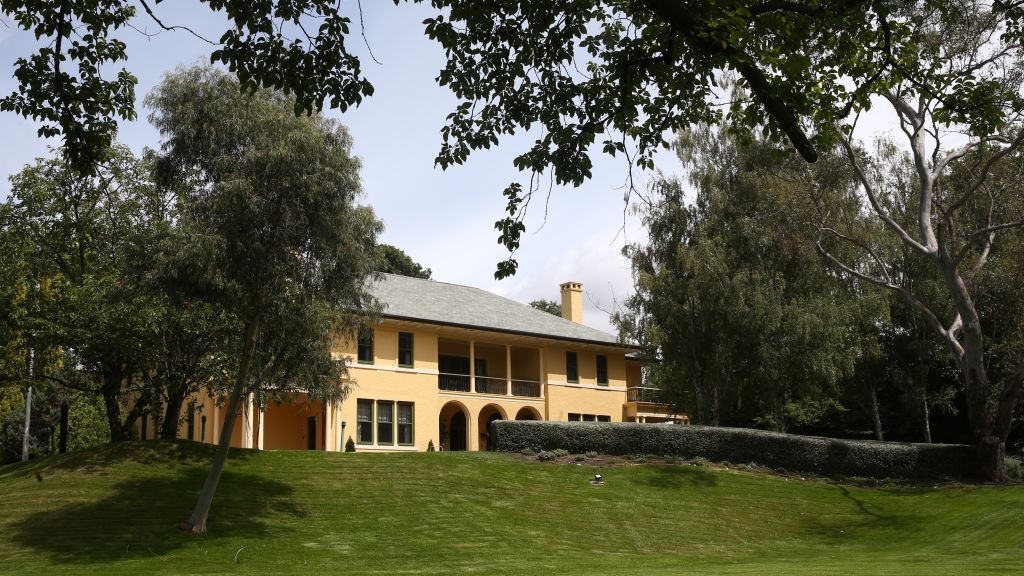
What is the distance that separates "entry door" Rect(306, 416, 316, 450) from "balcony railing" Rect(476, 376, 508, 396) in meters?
7.22

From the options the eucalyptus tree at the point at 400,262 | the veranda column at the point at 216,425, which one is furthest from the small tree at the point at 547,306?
the veranda column at the point at 216,425

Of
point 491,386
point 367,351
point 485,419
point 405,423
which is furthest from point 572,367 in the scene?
point 367,351

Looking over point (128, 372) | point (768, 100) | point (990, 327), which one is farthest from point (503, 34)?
point (990, 327)

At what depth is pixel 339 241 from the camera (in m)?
20.2

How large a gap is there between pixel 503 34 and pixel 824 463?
2426cm

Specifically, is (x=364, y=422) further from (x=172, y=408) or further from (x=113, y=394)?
(x=113, y=394)

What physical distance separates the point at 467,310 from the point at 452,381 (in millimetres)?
3097

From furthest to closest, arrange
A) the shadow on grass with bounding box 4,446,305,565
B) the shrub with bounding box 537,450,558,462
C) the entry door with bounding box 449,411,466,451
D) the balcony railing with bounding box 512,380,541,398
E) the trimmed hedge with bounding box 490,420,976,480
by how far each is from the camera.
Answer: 1. the balcony railing with bounding box 512,380,541,398
2. the entry door with bounding box 449,411,466,451
3. the trimmed hedge with bounding box 490,420,976,480
4. the shrub with bounding box 537,450,558,462
5. the shadow on grass with bounding box 4,446,305,565

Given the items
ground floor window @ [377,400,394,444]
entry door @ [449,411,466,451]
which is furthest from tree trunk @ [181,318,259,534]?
entry door @ [449,411,466,451]

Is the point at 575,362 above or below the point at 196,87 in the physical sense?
below

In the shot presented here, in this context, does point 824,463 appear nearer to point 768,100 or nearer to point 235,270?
point 235,270

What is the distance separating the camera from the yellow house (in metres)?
34.4

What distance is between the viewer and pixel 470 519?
2075 cm

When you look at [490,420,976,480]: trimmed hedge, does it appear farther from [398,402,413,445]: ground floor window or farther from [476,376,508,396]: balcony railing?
[476,376,508,396]: balcony railing
